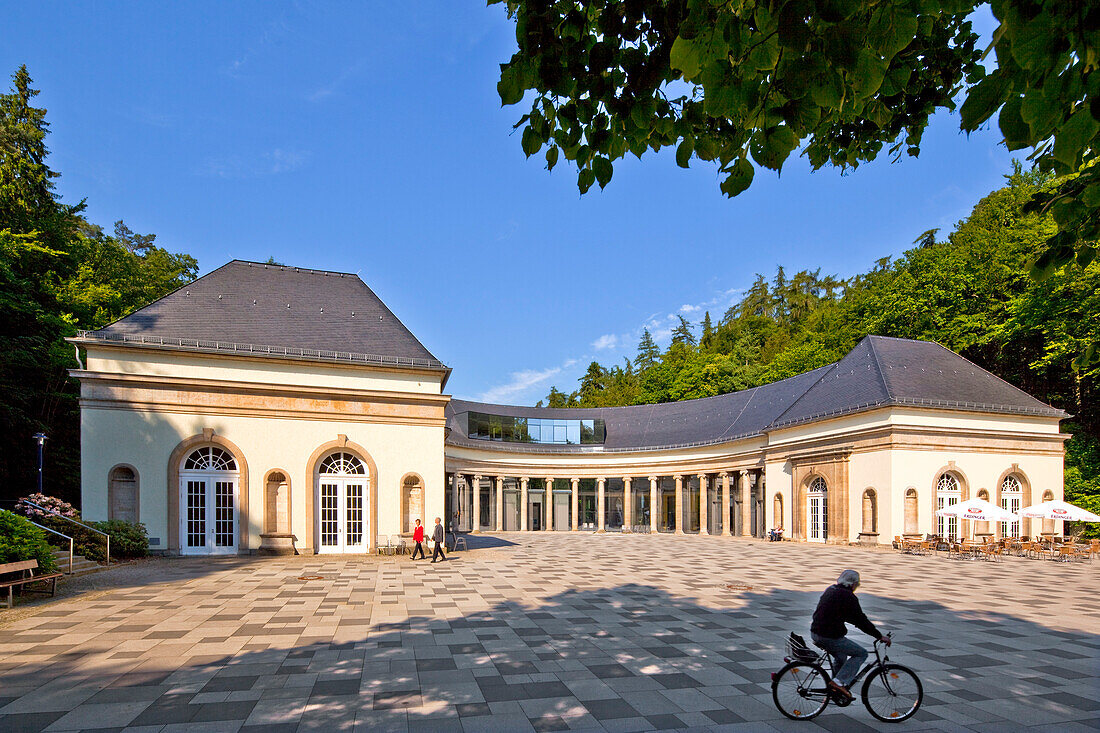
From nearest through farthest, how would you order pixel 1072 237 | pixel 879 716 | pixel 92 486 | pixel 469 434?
pixel 1072 237 → pixel 879 716 → pixel 92 486 → pixel 469 434

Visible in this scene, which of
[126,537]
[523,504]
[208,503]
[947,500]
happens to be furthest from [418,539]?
[523,504]

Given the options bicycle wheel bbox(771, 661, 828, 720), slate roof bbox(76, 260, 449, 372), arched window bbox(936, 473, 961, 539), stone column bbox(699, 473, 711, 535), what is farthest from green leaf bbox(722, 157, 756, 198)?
stone column bbox(699, 473, 711, 535)

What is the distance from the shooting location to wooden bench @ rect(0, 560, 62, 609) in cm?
1259

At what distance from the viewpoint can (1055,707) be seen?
7840 millimetres

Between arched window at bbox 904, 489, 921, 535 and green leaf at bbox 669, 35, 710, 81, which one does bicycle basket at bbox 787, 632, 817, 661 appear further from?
arched window at bbox 904, 489, 921, 535

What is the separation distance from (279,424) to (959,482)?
3015 cm

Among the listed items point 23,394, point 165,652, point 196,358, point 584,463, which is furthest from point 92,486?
point 584,463

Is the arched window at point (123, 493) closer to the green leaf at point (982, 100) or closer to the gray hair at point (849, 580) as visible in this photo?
the gray hair at point (849, 580)

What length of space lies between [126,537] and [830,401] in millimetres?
32044

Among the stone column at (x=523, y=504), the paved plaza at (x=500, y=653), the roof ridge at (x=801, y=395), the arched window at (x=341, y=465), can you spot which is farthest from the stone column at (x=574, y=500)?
the paved plaza at (x=500, y=653)

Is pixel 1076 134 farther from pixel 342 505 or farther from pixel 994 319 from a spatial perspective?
pixel 994 319

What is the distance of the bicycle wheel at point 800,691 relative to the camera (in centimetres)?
720

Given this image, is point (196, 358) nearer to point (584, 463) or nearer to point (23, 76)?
point (23, 76)

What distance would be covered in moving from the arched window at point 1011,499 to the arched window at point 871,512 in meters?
6.73
